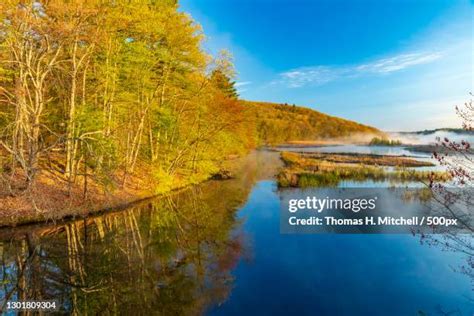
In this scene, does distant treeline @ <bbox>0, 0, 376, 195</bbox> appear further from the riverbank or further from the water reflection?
the water reflection

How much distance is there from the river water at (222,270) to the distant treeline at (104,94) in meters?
3.96

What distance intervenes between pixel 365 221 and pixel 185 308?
12.7m

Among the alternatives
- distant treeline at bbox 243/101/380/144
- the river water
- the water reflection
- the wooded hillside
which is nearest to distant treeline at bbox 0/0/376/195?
the wooded hillside

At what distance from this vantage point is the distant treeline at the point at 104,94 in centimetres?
1645

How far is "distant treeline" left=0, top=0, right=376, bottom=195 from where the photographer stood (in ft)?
54.0

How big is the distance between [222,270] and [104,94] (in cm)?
1467

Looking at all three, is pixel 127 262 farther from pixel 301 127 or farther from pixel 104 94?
pixel 301 127

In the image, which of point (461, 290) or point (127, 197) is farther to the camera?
point (127, 197)

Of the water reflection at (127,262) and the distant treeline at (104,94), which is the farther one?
the distant treeline at (104,94)

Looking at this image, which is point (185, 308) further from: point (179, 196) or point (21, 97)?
point (179, 196)

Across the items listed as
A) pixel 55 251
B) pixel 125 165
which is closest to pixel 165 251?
pixel 55 251

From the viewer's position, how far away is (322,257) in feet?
45.0

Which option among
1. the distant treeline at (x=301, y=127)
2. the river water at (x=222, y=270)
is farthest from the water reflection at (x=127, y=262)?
the distant treeline at (x=301, y=127)

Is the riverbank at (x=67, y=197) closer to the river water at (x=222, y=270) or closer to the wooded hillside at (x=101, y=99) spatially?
the wooded hillside at (x=101, y=99)
